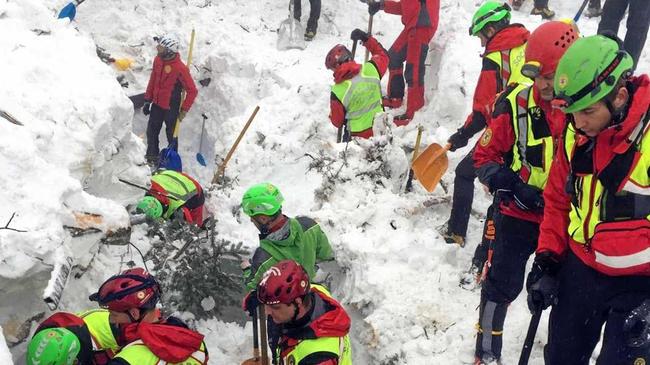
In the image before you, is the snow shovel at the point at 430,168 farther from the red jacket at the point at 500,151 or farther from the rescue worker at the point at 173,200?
the rescue worker at the point at 173,200

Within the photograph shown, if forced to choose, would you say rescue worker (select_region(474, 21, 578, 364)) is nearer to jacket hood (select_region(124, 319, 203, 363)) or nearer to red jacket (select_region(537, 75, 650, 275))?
red jacket (select_region(537, 75, 650, 275))

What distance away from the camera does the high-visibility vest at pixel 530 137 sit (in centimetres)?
377

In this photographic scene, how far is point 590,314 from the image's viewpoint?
127 inches

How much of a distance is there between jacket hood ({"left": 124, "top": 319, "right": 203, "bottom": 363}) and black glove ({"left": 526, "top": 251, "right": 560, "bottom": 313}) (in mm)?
2035

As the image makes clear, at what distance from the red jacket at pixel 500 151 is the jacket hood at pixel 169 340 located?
7.32 feet

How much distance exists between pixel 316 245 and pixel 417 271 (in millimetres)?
1161

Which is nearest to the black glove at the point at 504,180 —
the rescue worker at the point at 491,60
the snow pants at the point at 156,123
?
the rescue worker at the point at 491,60

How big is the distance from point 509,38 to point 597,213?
2.53 metres

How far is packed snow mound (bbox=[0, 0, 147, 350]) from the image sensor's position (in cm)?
370

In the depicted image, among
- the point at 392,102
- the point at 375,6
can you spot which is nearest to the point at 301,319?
the point at 392,102

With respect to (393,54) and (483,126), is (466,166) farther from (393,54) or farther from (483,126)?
(393,54)

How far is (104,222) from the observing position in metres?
4.32

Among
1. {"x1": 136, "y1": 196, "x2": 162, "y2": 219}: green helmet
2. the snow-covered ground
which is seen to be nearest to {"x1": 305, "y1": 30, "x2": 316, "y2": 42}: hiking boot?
the snow-covered ground

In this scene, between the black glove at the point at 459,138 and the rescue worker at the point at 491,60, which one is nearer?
the rescue worker at the point at 491,60
